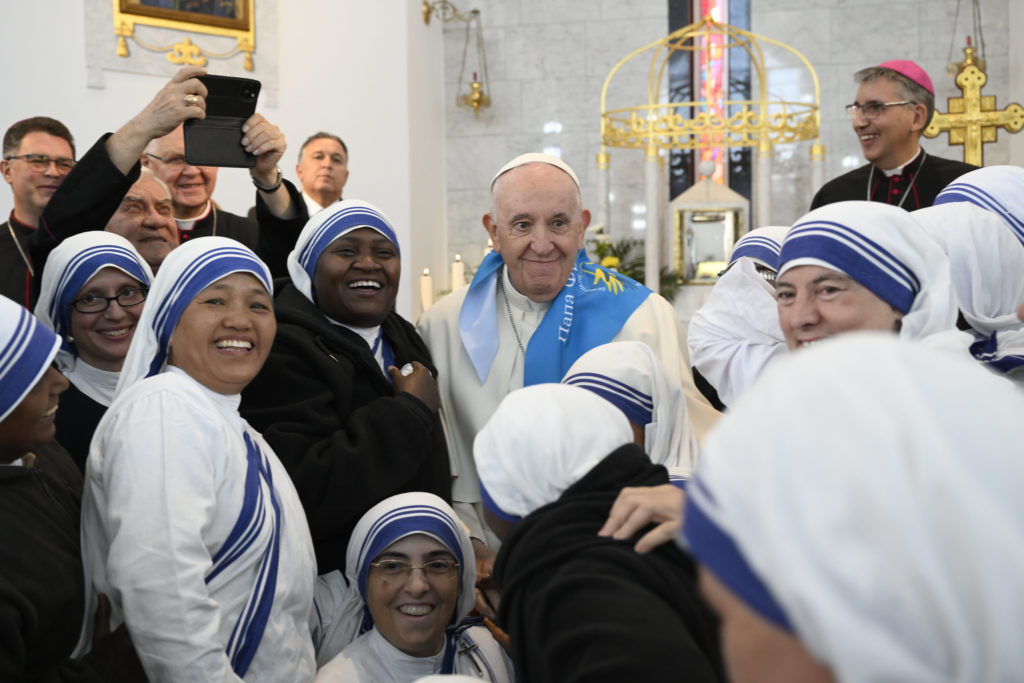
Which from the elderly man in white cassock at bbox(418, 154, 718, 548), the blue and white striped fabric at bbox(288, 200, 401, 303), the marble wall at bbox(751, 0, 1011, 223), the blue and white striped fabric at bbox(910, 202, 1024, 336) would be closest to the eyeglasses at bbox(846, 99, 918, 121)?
the elderly man in white cassock at bbox(418, 154, 718, 548)

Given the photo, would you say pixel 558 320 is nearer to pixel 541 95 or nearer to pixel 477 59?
pixel 541 95

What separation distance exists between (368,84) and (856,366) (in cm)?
956

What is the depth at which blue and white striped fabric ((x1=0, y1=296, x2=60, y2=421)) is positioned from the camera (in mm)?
2275

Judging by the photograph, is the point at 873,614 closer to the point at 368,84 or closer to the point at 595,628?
the point at 595,628

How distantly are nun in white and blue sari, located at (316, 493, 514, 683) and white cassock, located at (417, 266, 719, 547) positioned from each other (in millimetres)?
594

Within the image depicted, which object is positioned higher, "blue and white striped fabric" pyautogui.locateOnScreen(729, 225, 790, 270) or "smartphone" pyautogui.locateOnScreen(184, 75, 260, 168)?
"smartphone" pyautogui.locateOnScreen(184, 75, 260, 168)

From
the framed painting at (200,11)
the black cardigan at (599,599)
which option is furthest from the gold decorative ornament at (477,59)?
the black cardigan at (599,599)

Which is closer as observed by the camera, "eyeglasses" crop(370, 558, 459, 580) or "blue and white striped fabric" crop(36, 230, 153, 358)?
"eyeglasses" crop(370, 558, 459, 580)

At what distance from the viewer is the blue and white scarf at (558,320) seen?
386cm

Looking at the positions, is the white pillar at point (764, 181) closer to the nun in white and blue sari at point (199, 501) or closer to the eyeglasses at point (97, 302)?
the eyeglasses at point (97, 302)

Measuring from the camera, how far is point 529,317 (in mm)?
3996

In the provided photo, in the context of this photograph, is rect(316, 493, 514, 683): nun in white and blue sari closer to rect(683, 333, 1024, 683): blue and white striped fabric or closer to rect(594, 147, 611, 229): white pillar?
rect(683, 333, 1024, 683): blue and white striped fabric

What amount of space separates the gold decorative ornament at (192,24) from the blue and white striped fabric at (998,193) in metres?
7.09

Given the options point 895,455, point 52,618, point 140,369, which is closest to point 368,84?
point 140,369
